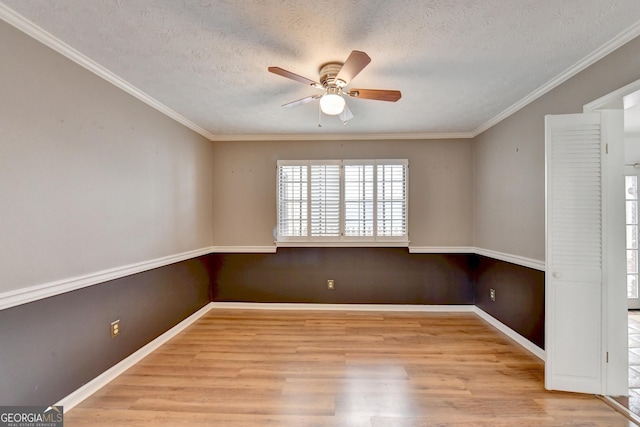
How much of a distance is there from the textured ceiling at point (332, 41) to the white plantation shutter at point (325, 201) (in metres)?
1.29

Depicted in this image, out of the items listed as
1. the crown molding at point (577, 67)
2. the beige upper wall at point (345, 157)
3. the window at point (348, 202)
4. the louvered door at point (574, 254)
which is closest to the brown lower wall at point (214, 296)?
the window at point (348, 202)

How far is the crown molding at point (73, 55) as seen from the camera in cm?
164

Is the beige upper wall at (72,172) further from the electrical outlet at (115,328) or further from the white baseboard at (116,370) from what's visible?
the white baseboard at (116,370)

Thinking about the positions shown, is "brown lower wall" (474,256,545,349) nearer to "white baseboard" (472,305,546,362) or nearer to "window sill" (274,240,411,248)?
"white baseboard" (472,305,546,362)

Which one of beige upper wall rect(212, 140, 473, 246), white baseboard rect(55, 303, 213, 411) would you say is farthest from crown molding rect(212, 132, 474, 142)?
white baseboard rect(55, 303, 213, 411)

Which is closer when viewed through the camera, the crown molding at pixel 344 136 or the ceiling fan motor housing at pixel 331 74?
the ceiling fan motor housing at pixel 331 74

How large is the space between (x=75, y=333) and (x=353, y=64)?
272 cm

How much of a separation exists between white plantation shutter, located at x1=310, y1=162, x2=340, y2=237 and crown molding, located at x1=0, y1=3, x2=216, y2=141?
1980 mm

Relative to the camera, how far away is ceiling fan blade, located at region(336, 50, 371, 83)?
1.67 m

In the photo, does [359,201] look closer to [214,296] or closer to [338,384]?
[338,384]

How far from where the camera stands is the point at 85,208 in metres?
2.13

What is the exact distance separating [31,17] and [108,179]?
1113 mm

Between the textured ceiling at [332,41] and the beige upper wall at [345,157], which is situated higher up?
the textured ceiling at [332,41]

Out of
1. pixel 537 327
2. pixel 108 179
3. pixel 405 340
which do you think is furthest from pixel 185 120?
pixel 537 327
